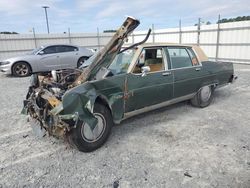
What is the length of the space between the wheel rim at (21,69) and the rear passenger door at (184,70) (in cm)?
807

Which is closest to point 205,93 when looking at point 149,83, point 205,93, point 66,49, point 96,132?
point 205,93

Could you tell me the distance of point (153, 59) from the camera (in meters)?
4.52

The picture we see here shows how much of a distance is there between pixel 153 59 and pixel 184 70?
687 millimetres

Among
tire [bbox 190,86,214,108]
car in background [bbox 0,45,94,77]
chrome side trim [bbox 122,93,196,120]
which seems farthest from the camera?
car in background [bbox 0,45,94,77]

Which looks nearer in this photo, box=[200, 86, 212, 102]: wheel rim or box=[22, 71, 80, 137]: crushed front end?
box=[22, 71, 80, 137]: crushed front end

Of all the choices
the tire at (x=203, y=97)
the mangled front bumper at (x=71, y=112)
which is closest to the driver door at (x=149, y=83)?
the mangled front bumper at (x=71, y=112)

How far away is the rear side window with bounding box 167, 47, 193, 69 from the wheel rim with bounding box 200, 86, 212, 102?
2.34 feet

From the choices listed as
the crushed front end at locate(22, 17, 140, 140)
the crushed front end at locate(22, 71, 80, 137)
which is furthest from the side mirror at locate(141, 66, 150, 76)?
the crushed front end at locate(22, 71, 80, 137)

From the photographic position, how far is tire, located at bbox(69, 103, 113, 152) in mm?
3104

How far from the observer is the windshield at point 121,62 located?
374 cm

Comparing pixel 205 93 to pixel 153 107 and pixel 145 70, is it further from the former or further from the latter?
pixel 145 70

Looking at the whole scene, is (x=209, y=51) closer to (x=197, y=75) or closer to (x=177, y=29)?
(x=177, y=29)

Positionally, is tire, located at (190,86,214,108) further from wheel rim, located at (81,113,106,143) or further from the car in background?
the car in background

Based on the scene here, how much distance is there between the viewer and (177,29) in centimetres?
A: 1593
